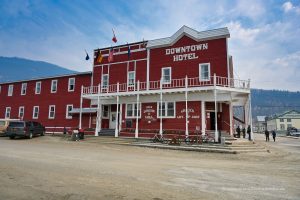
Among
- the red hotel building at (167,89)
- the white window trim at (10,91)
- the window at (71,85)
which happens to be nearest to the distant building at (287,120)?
the red hotel building at (167,89)

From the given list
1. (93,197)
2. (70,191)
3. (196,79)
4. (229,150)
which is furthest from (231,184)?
(196,79)

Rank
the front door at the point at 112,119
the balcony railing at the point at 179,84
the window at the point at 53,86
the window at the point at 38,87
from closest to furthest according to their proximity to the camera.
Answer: the balcony railing at the point at 179,84, the front door at the point at 112,119, the window at the point at 53,86, the window at the point at 38,87

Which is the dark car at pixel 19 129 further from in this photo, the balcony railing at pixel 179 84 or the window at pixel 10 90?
the window at pixel 10 90

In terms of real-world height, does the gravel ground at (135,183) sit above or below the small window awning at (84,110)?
below

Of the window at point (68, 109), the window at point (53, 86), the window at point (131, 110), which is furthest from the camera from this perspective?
the window at point (53, 86)

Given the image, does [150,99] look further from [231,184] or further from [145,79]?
[231,184]

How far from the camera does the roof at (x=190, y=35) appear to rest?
67.4 ft

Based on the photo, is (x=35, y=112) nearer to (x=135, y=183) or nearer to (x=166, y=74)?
(x=166, y=74)

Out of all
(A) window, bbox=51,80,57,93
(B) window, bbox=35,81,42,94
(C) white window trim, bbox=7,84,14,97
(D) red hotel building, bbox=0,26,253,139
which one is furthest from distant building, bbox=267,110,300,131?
(C) white window trim, bbox=7,84,14,97

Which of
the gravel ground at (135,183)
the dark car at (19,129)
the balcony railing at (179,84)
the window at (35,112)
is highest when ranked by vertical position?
the balcony railing at (179,84)

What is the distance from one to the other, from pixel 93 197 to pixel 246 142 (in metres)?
14.6

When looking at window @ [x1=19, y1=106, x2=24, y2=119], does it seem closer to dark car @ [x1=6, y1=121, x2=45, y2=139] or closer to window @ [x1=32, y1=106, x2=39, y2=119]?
window @ [x1=32, y1=106, x2=39, y2=119]

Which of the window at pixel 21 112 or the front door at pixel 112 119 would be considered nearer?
the front door at pixel 112 119

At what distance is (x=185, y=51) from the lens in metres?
22.0
